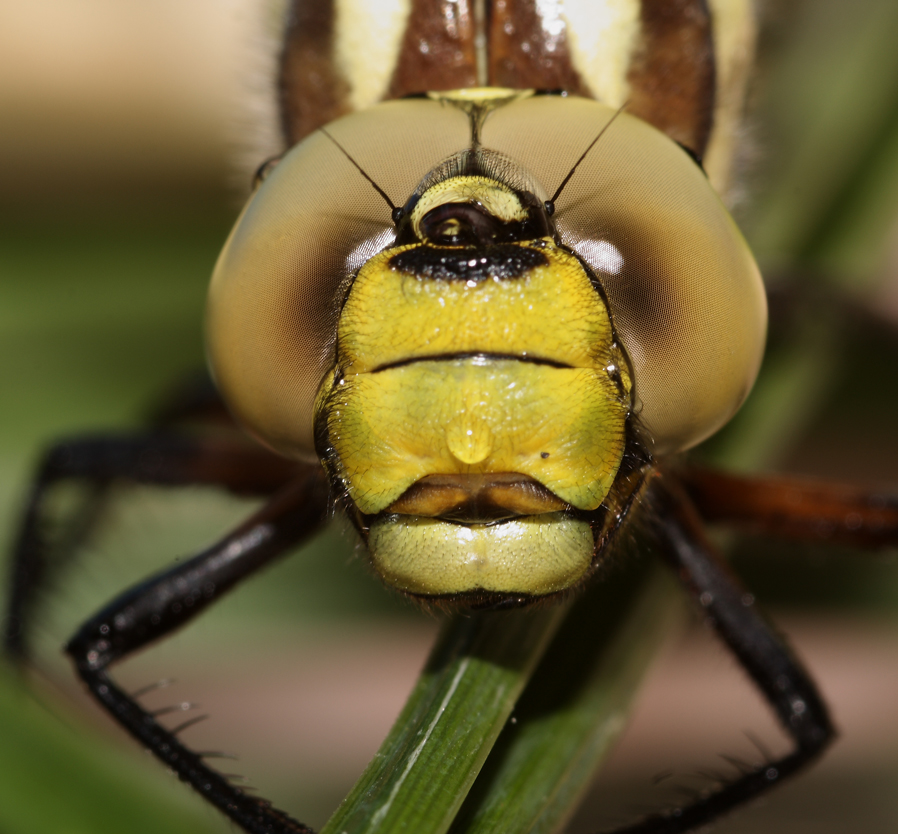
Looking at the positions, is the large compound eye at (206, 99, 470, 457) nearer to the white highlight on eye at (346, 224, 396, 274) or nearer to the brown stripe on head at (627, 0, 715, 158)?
the white highlight on eye at (346, 224, 396, 274)

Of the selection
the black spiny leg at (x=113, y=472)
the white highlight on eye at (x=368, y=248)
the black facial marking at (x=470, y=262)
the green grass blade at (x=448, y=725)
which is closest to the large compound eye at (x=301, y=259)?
the white highlight on eye at (x=368, y=248)

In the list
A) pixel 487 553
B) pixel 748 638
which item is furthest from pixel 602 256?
pixel 748 638

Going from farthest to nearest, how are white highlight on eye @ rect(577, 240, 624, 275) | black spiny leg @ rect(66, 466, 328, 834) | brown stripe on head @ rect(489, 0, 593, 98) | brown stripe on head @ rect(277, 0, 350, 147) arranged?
brown stripe on head @ rect(277, 0, 350, 147), brown stripe on head @ rect(489, 0, 593, 98), black spiny leg @ rect(66, 466, 328, 834), white highlight on eye @ rect(577, 240, 624, 275)

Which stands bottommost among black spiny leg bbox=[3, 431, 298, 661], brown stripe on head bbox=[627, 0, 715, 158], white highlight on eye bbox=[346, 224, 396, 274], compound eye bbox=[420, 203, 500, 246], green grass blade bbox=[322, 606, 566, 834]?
black spiny leg bbox=[3, 431, 298, 661]

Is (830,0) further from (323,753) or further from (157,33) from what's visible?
(323,753)

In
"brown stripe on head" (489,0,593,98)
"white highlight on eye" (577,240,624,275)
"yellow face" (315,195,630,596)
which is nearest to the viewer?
"yellow face" (315,195,630,596)

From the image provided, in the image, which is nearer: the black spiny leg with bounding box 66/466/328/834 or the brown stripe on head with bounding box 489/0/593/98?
the black spiny leg with bounding box 66/466/328/834

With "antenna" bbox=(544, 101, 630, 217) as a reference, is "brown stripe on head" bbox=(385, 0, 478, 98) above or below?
above

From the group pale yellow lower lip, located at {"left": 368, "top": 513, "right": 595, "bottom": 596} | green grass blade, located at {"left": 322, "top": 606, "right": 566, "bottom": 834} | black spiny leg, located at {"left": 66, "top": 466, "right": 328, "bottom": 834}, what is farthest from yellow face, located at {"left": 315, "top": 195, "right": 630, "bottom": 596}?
black spiny leg, located at {"left": 66, "top": 466, "right": 328, "bottom": 834}
